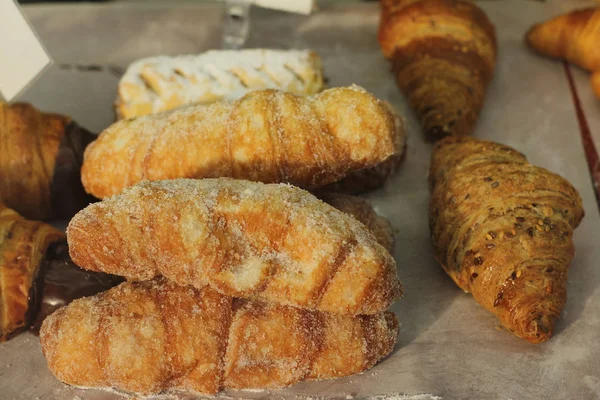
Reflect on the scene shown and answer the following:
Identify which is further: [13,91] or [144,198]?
[13,91]

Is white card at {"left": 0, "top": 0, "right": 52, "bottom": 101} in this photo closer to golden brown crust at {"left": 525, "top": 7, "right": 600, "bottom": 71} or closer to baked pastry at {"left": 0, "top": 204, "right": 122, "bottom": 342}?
baked pastry at {"left": 0, "top": 204, "right": 122, "bottom": 342}

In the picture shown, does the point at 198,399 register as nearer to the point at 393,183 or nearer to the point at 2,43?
the point at 393,183

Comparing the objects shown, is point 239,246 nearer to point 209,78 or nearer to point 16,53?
point 209,78

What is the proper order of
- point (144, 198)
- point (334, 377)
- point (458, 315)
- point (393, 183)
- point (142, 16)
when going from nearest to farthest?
1. point (144, 198)
2. point (334, 377)
3. point (458, 315)
4. point (393, 183)
5. point (142, 16)

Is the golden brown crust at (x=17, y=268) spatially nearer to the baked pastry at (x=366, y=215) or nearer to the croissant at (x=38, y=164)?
the croissant at (x=38, y=164)

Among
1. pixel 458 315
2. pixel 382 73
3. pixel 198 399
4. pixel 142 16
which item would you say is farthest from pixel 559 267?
pixel 142 16

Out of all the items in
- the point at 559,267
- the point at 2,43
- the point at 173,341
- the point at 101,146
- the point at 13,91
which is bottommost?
the point at 559,267
